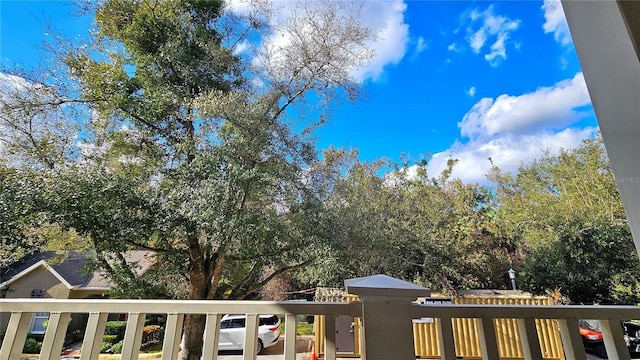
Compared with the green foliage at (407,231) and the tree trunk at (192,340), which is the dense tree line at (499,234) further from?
the tree trunk at (192,340)

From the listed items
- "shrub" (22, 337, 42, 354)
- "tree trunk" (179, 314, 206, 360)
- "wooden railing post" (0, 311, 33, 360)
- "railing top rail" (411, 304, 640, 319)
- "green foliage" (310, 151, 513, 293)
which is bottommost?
"shrub" (22, 337, 42, 354)

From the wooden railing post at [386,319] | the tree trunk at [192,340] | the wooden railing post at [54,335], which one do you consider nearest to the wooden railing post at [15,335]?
the wooden railing post at [54,335]

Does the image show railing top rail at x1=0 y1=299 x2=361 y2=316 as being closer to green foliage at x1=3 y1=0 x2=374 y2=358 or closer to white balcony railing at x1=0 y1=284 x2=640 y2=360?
white balcony railing at x1=0 y1=284 x2=640 y2=360

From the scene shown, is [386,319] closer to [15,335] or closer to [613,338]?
[613,338]

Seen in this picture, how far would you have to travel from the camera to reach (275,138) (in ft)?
15.3

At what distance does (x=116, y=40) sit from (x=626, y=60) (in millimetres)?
6549

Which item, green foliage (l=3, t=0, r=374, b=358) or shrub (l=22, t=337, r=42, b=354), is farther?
shrub (l=22, t=337, r=42, b=354)

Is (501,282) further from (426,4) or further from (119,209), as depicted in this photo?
(119,209)

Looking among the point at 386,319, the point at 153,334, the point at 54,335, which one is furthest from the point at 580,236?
the point at 153,334

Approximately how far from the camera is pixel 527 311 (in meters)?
1.03

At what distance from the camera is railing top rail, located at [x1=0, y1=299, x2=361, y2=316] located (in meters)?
1.03

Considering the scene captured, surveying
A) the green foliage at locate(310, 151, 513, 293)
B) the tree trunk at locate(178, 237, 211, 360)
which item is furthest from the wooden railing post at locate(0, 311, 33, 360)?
the green foliage at locate(310, 151, 513, 293)

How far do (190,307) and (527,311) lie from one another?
48.6 inches

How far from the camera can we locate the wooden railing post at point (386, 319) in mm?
944
